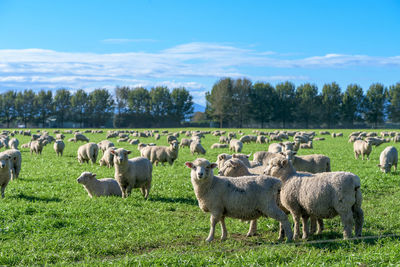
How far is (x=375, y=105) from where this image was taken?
102125 millimetres

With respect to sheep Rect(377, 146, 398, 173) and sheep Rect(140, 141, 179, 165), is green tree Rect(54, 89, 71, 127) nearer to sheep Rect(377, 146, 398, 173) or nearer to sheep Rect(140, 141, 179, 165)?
sheep Rect(140, 141, 179, 165)

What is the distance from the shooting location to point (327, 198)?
7.42 m

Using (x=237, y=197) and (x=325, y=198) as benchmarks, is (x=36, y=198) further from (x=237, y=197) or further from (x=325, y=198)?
(x=325, y=198)

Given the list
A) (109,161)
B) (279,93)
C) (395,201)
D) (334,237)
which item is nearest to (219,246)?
(334,237)

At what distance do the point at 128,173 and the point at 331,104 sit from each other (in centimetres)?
9875

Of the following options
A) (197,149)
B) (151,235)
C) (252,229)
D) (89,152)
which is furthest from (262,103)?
(151,235)

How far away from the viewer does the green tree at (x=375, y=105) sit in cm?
10175

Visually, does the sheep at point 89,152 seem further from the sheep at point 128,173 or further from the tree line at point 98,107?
the tree line at point 98,107

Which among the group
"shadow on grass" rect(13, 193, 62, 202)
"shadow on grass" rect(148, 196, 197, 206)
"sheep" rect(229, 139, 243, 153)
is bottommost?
"shadow on grass" rect(148, 196, 197, 206)

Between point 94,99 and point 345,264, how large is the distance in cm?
10677

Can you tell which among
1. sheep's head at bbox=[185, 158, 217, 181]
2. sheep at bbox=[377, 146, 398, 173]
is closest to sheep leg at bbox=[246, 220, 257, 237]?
sheep's head at bbox=[185, 158, 217, 181]

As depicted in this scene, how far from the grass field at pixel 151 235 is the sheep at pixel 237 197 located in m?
0.48

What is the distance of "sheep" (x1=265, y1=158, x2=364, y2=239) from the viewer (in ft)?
23.9

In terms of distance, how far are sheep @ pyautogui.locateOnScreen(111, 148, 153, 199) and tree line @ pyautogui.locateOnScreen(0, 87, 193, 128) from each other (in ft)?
310
